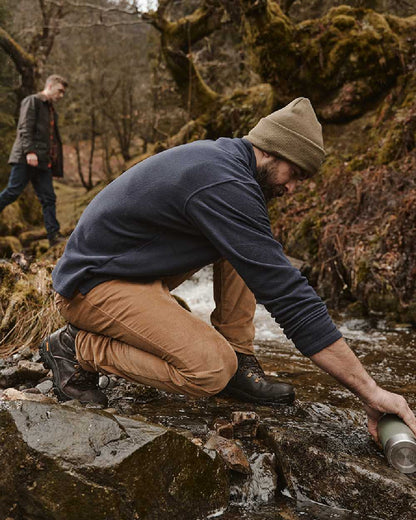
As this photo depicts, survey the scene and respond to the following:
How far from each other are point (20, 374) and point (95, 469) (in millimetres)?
1720

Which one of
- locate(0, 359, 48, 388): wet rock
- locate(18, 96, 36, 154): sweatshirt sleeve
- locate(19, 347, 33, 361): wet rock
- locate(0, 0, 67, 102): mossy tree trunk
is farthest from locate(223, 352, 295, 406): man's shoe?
locate(0, 0, 67, 102): mossy tree trunk

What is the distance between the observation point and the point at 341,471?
2285 millimetres

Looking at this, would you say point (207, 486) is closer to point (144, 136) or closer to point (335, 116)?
point (335, 116)

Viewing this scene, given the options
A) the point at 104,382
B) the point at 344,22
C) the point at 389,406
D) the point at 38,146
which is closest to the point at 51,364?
the point at 104,382

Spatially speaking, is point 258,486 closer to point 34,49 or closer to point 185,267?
point 185,267

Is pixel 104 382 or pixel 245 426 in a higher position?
pixel 245 426

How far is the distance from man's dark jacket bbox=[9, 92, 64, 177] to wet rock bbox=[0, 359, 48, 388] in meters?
4.91

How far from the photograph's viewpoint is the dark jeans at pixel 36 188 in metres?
7.54

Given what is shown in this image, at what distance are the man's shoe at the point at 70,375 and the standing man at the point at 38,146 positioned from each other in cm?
512

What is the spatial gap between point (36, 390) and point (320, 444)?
1777mm

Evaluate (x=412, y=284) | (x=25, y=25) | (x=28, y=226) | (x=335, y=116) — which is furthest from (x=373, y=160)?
→ (x=25, y=25)

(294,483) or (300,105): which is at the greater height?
(300,105)

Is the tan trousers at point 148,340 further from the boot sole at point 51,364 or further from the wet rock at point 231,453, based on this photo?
the wet rock at point 231,453

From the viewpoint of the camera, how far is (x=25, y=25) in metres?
15.1
